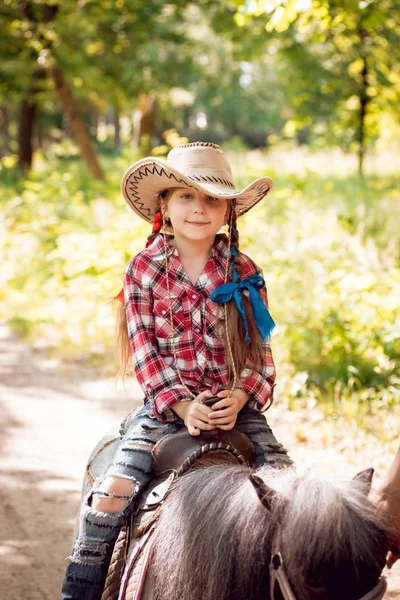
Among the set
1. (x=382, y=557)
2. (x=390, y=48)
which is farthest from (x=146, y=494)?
(x=390, y=48)

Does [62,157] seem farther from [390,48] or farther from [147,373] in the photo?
[147,373]

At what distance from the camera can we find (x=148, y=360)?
8.92 feet

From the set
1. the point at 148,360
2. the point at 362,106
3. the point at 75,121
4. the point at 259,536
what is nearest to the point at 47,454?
the point at 148,360

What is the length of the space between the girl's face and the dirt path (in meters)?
1.12

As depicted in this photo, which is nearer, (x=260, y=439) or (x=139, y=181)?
(x=260, y=439)

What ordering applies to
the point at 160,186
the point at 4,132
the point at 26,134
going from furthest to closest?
1. the point at 4,132
2. the point at 26,134
3. the point at 160,186

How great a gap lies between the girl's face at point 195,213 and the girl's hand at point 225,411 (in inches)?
24.9

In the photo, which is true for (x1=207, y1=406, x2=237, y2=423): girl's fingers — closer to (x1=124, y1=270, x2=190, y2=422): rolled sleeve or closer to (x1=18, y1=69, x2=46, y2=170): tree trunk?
(x1=124, y1=270, x2=190, y2=422): rolled sleeve

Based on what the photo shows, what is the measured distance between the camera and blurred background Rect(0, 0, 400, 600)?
5.20m

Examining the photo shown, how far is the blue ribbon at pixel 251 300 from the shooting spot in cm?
277

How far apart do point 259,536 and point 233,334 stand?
114 cm

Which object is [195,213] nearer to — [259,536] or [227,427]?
[227,427]

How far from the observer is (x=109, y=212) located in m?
10.4

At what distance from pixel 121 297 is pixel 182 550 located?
1279 millimetres
